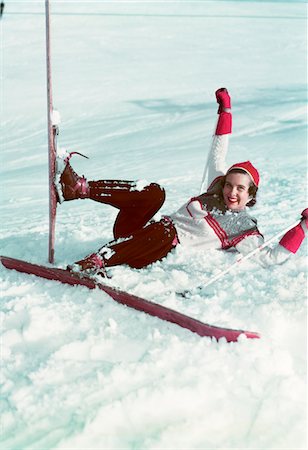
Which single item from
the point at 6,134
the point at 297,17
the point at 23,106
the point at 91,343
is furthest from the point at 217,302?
the point at 297,17

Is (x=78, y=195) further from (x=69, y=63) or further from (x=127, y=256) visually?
(x=69, y=63)

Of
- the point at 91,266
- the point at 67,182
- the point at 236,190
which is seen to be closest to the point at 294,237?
→ the point at 236,190

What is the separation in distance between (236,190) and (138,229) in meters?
0.63

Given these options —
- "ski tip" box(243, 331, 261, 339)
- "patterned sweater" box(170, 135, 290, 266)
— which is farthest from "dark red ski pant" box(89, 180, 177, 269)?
"ski tip" box(243, 331, 261, 339)

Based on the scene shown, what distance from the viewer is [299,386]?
254 cm

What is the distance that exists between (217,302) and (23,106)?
341 inches

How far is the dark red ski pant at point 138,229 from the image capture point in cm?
363

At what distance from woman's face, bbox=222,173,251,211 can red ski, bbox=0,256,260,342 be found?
933 mm

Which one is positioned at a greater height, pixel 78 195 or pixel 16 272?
pixel 78 195

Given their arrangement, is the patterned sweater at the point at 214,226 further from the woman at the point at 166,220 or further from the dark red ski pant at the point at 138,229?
the dark red ski pant at the point at 138,229

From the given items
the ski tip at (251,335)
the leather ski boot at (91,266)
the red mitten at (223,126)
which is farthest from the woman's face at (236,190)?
the ski tip at (251,335)

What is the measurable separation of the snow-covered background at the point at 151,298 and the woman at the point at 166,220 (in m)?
0.12

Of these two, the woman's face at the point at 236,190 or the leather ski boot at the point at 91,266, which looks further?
the woman's face at the point at 236,190

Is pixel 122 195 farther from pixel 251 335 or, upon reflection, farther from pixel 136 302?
pixel 251 335
